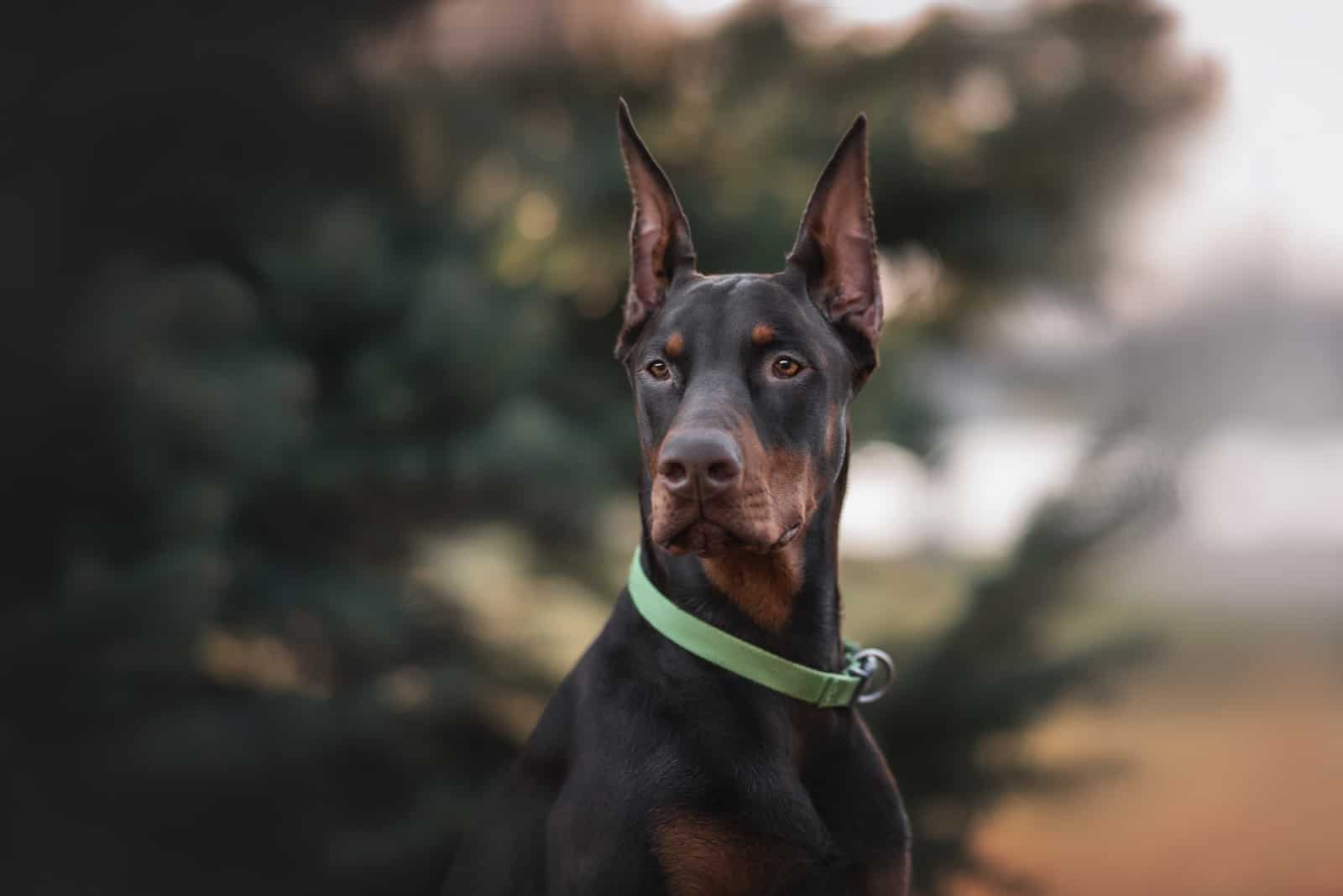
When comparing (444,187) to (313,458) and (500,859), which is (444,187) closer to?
(313,458)

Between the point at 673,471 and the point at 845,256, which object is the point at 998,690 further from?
the point at 673,471

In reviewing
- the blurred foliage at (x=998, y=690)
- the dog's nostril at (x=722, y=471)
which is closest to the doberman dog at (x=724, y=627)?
the dog's nostril at (x=722, y=471)

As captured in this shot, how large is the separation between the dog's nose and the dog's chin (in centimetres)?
7

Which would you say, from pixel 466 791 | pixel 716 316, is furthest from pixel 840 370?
pixel 466 791

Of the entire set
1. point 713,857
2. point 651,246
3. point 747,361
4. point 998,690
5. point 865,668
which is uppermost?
point 998,690

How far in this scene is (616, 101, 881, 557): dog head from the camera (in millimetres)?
2566

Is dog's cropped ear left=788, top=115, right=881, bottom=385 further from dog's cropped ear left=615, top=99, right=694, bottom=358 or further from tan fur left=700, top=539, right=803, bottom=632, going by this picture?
tan fur left=700, top=539, right=803, bottom=632

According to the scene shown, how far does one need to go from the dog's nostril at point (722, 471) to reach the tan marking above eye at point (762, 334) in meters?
0.34

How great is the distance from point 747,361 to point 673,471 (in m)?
0.33

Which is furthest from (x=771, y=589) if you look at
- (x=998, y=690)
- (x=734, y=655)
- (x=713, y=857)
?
(x=998, y=690)

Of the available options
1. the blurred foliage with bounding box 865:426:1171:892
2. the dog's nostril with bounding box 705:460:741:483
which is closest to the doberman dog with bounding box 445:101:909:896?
the dog's nostril with bounding box 705:460:741:483

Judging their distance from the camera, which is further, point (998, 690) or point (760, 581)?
point (998, 690)

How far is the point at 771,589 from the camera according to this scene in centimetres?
285

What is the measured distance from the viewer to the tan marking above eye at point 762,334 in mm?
2771
